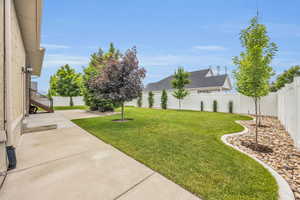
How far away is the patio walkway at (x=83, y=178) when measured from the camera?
1.65m

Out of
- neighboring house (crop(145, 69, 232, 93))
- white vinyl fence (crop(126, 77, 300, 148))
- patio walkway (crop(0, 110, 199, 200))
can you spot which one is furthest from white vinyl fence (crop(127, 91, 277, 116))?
patio walkway (crop(0, 110, 199, 200))

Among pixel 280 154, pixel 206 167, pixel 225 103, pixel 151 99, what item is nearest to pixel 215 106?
pixel 225 103

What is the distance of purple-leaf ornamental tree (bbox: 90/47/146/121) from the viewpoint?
20.3 ft

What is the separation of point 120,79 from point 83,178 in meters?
4.93

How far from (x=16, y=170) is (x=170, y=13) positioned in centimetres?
1262

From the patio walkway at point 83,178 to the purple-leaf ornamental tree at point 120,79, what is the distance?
11.5 ft

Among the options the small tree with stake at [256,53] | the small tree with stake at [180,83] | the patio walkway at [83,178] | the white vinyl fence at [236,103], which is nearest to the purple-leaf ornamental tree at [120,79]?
the patio walkway at [83,178]

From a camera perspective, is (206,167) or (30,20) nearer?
(206,167)

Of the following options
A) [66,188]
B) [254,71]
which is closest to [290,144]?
[254,71]

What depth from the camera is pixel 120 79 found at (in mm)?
6328

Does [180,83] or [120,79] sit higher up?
[180,83]

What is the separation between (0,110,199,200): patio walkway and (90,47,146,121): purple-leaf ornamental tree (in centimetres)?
350

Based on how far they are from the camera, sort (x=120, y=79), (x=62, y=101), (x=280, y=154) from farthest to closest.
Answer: (x=62, y=101) → (x=120, y=79) → (x=280, y=154)

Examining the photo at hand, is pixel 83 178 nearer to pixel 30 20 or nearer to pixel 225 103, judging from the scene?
pixel 30 20
